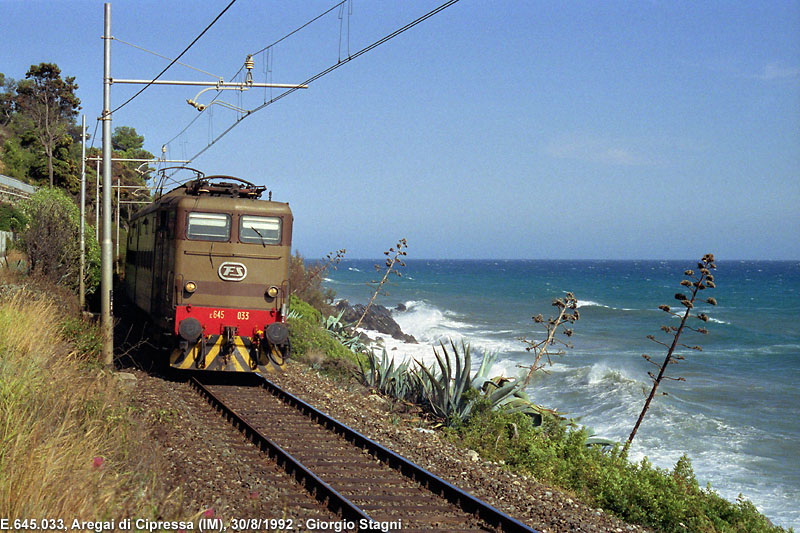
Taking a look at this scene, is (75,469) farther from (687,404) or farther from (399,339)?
(399,339)

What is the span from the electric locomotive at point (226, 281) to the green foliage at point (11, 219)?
19836 millimetres

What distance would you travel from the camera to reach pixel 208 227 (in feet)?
44.9

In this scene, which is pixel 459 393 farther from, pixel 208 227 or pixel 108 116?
pixel 108 116

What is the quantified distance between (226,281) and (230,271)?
0.62ft

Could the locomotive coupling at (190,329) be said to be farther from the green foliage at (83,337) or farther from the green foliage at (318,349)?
the green foliage at (318,349)

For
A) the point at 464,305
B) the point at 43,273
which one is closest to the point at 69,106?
the point at 464,305

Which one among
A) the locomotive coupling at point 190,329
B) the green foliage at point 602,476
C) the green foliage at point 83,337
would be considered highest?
the locomotive coupling at point 190,329

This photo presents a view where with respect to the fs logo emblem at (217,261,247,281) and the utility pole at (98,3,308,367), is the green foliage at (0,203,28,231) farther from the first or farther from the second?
the fs logo emblem at (217,261,247,281)

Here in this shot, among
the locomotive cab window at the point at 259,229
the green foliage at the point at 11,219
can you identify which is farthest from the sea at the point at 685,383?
the green foliage at the point at 11,219

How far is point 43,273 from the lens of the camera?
79.4 ft

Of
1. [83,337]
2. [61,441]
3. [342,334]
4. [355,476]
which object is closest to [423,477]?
[355,476]

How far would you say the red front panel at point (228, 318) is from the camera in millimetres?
13477

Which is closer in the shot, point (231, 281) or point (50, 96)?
point (231, 281)

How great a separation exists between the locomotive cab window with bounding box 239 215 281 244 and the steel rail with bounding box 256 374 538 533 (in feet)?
10.4
